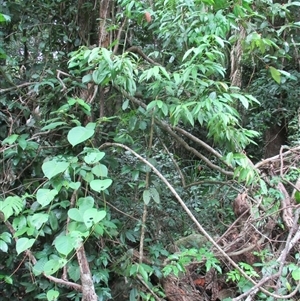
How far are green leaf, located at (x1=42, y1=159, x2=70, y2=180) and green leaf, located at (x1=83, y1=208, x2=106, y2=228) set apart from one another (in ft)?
Result: 0.73

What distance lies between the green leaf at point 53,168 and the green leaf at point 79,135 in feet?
0.31

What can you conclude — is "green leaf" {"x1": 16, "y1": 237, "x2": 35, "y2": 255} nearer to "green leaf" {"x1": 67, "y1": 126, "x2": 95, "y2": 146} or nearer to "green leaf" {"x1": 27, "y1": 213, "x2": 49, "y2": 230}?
"green leaf" {"x1": 27, "y1": 213, "x2": 49, "y2": 230}

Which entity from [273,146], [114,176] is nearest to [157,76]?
[114,176]

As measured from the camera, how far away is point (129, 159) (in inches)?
92.5

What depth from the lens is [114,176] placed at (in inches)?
87.7

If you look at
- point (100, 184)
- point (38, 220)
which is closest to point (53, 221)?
point (38, 220)

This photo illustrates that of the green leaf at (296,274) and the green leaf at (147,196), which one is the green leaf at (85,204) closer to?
the green leaf at (147,196)

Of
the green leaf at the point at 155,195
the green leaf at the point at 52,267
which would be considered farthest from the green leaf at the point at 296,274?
the green leaf at the point at 52,267

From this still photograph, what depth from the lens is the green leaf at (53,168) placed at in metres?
1.51

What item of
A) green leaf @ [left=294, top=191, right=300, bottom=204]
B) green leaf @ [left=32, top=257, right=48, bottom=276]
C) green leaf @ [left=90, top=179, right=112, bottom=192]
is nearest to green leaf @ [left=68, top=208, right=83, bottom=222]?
green leaf @ [left=90, top=179, right=112, bottom=192]

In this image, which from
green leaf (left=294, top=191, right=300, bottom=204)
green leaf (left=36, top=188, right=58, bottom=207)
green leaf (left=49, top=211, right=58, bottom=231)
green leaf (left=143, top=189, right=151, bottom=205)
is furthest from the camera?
green leaf (left=294, top=191, right=300, bottom=204)

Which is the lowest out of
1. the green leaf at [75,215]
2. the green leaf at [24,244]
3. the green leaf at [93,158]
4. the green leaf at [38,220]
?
the green leaf at [24,244]

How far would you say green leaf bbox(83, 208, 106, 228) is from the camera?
1.35 m

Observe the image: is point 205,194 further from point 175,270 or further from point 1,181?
point 1,181
